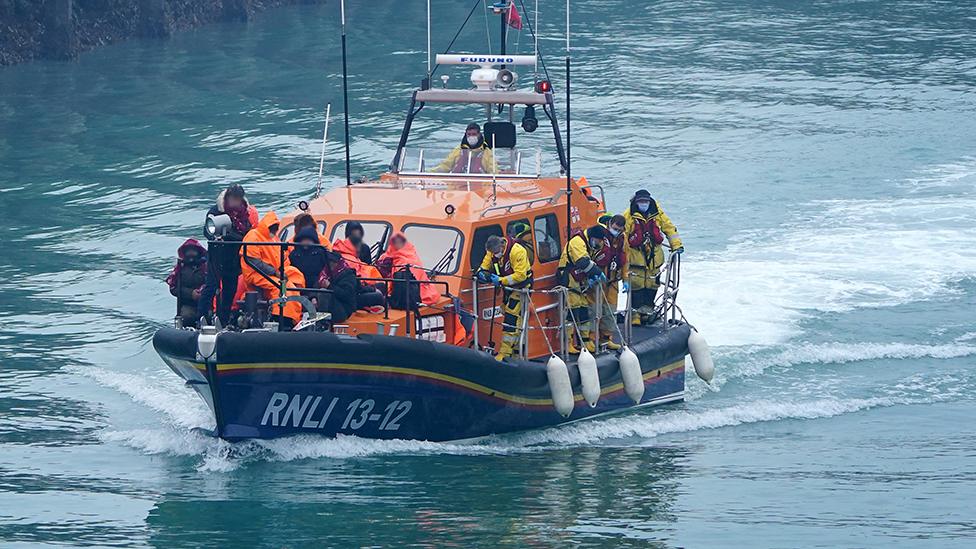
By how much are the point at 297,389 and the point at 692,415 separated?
4160 mm

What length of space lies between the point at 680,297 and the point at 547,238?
16.1 feet

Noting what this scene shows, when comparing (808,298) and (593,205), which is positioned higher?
(593,205)

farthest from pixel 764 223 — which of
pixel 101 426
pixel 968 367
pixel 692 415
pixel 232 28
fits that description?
pixel 232 28

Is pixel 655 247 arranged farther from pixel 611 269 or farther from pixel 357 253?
pixel 357 253

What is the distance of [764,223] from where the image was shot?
2123 cm

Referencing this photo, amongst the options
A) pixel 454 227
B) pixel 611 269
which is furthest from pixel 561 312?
pixel 454 227

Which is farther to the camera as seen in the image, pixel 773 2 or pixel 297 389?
pixel 773 2

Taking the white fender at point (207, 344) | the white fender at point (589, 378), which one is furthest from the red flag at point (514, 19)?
the white fender at point (207, 344)

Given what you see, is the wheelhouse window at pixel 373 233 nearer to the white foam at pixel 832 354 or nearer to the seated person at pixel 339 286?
the seated person at pixel 339 286

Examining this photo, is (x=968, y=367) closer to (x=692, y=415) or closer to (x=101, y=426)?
(x=692, y=415)

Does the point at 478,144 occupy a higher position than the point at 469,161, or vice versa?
the point at 478,144

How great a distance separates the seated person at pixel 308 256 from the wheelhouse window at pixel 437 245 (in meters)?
1.21

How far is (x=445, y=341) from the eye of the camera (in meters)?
12.6

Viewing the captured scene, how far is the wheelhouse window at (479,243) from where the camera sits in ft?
42.4
